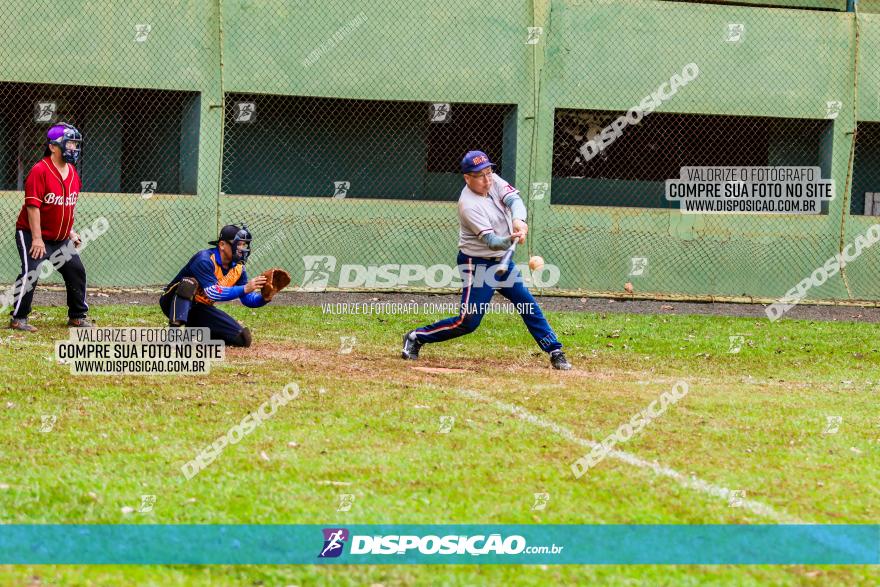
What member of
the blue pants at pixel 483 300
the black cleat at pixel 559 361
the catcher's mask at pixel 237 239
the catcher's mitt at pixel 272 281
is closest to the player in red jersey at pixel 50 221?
the catcher's mask at pixel 237 239

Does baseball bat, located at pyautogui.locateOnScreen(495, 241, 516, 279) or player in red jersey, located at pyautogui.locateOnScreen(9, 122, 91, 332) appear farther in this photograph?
player in red jersey, located at pyautogui.locateOnScreen(9, 122, 91, 332)

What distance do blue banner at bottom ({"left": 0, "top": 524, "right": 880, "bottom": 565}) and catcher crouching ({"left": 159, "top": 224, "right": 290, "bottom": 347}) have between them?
509cm

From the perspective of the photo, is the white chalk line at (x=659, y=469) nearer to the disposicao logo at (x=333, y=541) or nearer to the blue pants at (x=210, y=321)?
the disposicao logo at (x=333, y=541)

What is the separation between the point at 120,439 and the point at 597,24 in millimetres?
12503

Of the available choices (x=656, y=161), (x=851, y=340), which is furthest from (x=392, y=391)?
(x=656, y=161)

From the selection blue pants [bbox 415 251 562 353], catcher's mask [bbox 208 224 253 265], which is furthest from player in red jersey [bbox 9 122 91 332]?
blue pants [bbox 415 251 562 353]

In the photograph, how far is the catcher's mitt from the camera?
32.7 ft

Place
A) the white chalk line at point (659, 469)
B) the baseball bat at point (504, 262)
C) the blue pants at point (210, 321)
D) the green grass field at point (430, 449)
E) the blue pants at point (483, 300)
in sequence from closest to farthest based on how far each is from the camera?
the green grass field at point (430, 449), the white chalk line at point (659, 469), the baseball bat at point (504, 262), the blue pants at point (483, 300), the blue pants at point (210, 321)

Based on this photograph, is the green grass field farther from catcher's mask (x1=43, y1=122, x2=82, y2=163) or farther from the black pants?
catcher's mask (x1=43, y1=122, x2=82, y2=163)

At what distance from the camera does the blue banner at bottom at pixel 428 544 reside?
4.80 m

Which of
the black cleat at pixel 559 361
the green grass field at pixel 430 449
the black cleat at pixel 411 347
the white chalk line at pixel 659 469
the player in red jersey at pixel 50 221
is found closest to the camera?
the green grass field at pixel 430 449

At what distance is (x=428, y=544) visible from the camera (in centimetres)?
497

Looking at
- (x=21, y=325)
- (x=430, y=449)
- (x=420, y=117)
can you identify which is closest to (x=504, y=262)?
(x=430, y=449)

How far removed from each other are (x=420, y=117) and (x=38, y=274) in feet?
28.8
